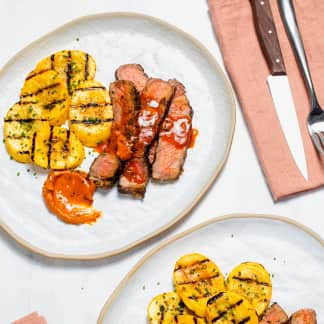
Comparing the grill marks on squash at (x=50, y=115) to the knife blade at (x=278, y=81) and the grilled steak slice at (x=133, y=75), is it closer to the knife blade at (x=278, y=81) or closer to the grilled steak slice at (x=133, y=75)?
the grilled steak slice at (x=133, y=75)

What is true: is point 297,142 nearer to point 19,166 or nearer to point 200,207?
point 200,207

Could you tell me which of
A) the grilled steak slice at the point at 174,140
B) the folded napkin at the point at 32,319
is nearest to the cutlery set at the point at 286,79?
the grilled steak slice at the point at 174,140

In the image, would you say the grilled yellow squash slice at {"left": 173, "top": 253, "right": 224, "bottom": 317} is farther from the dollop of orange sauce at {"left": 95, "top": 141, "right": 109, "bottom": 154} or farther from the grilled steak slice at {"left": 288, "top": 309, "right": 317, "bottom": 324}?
the dollop of orange sauce at {"left": 95, "top": 141, "right": 109, "bottom": 154}

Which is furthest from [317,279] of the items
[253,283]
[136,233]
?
[136,233]

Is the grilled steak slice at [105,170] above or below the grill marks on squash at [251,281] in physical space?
above

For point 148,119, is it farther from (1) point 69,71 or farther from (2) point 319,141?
(2) point 319,141

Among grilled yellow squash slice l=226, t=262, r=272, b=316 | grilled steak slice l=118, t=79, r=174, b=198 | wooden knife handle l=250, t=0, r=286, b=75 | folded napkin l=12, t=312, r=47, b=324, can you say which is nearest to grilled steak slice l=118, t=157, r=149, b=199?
grilled steak slice l=118, t=79, r=174, b=198

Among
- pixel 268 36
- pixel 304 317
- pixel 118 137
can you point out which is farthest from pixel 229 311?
pixel 268 36
